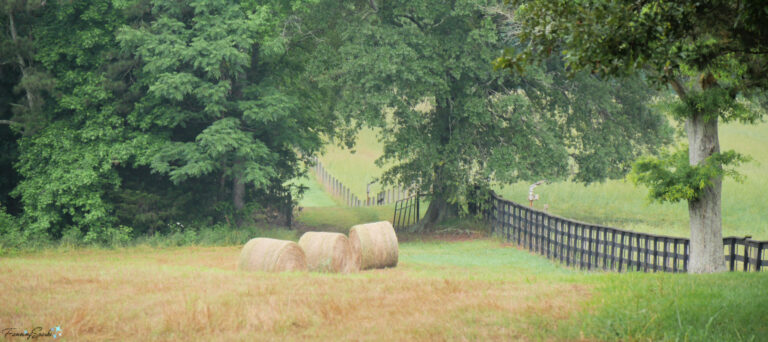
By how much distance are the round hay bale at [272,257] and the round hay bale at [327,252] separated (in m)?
0.37

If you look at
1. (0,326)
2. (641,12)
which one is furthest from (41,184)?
(641,12)

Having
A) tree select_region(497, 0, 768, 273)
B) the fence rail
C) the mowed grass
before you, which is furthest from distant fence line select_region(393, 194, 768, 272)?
tree select_region(497, 0, 768, 273)

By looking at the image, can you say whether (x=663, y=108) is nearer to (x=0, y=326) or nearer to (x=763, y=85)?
(x=763, y=85)

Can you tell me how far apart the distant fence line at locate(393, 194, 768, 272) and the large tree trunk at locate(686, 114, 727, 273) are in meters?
0.44

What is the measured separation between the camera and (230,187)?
105 ft

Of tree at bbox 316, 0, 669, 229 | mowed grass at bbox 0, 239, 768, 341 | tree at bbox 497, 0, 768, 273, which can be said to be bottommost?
mowed grass at bbox 0, 239, 768, 341

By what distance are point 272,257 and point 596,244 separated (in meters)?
9.84

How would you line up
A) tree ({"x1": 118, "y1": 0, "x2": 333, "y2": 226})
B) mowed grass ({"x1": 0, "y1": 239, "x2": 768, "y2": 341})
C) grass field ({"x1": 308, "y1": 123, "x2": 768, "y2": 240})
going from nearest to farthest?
mowed grass ({"x1": 0, "y1": 239, "x2": 768, "y2": 341}) → tree ({"x1": 118, "y1": 0, "x2": 333, "y2": 226}) → grass field ({"x1": 308, "y1": 123, "x2": 768, "y2": 240})

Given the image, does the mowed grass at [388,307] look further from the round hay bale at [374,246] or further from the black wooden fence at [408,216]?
the black wooden fence at [408,216]

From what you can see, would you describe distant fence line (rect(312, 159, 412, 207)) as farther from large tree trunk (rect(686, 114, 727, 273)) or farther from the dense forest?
large tree trunk (rect(686, 114, 727, 273))

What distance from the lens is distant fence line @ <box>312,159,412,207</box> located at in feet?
161

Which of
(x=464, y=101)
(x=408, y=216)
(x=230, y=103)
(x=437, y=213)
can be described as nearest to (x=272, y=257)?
(x=230, y=103)

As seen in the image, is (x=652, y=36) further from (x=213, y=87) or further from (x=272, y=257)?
(x=213, y=87)

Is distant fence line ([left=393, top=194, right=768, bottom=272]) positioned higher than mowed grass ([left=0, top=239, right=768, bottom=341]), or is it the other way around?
distant fence line ([left=393, top=194, right=768, bottom=272])
